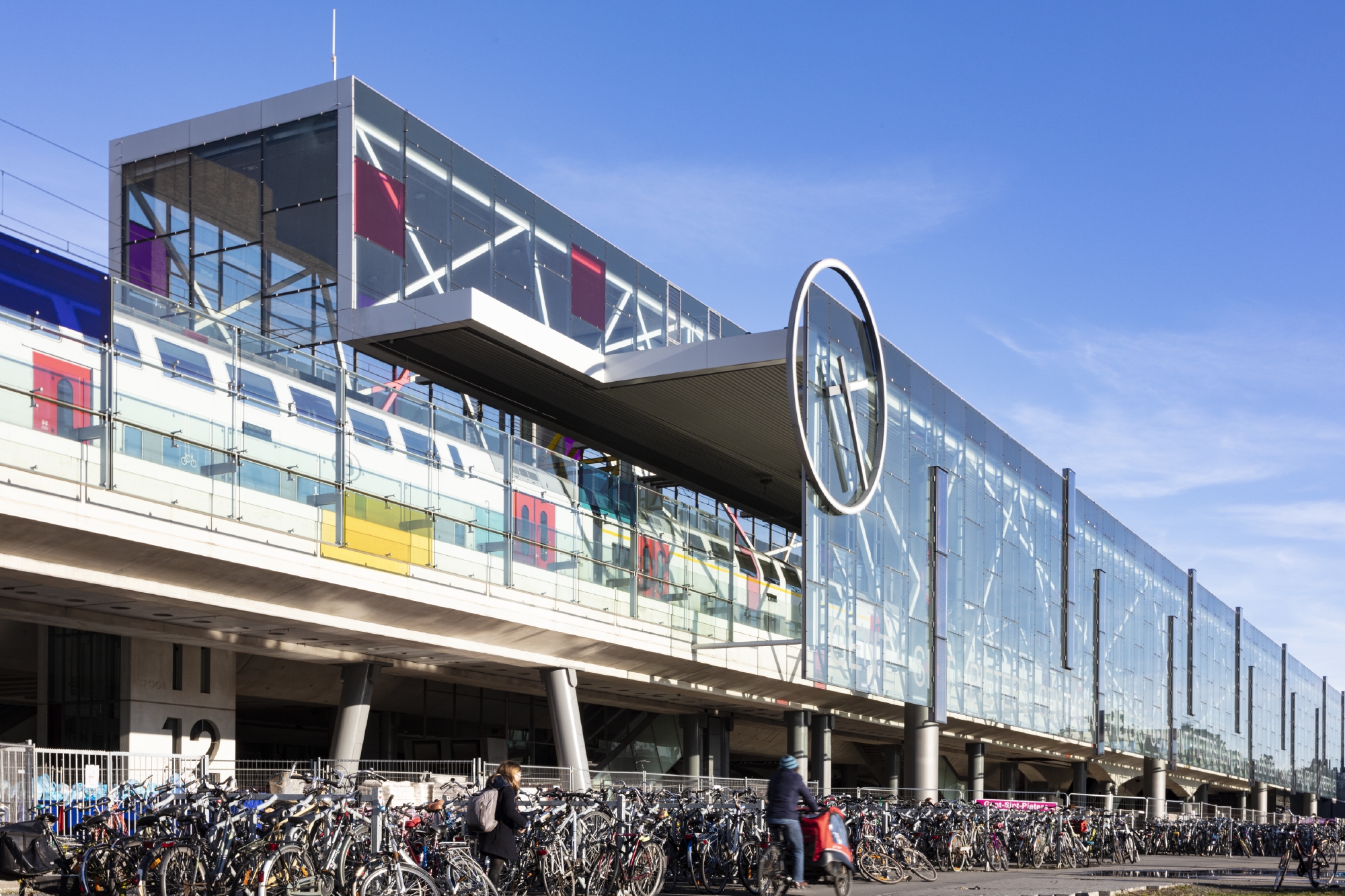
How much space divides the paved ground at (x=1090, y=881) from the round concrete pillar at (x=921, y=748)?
664 centimetres

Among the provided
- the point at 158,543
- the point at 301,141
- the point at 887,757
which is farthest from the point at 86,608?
the point at 887,757

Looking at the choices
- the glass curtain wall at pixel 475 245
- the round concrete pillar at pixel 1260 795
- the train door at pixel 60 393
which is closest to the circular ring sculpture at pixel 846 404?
the glass curtain wall at pixel 475 245

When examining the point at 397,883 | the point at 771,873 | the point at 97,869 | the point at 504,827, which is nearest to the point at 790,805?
the point at 771,873

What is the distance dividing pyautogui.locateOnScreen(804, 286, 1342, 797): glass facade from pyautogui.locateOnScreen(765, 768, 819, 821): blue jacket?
Answer: 1832cm

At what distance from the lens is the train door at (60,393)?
730 inches

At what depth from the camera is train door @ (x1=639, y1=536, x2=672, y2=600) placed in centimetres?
3203

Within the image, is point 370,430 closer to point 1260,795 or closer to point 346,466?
point 346,466

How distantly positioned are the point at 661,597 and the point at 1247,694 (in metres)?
65.4

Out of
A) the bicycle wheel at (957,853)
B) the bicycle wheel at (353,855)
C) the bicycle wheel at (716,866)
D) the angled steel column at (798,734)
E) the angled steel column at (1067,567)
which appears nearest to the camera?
the bicycle wheel at (353,855)

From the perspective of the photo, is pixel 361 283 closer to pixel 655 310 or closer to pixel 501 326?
pixel 501 326

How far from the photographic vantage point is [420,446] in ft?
84.3

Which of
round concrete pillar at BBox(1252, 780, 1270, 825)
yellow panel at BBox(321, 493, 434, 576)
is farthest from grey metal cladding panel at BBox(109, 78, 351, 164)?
round concrete pillar at BBox(1252, 780, 1270, 825)

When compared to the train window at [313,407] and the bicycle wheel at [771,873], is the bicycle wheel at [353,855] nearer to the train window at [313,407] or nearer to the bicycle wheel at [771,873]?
the bicycle wheel at [771,873]

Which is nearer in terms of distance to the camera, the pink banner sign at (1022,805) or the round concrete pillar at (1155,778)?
the pink banner sign at (1022,805)
